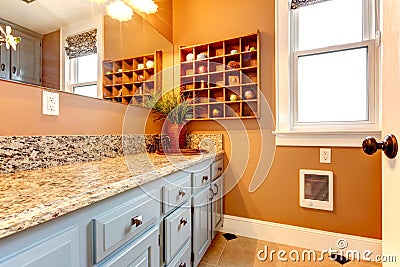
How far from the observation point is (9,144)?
0.88 meters

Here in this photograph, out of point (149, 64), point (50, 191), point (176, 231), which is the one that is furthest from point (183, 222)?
point (149, 64)

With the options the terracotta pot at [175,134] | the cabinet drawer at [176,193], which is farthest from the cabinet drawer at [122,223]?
the terracotta pot at [175,134]

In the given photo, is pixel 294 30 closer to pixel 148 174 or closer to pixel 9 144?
pixel 148 174

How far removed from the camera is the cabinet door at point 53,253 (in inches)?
17.6

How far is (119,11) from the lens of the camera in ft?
5.17

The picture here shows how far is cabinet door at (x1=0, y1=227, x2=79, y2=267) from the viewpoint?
1.46 ft

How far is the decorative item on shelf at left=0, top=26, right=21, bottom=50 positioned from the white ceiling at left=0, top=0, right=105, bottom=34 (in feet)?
0.18

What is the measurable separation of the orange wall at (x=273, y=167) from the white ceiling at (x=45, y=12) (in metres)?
1.15

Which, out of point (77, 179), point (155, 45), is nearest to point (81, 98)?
point (77, 179)

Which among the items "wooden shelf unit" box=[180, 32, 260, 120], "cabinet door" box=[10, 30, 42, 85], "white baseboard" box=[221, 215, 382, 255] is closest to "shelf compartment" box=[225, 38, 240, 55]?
Result: "wooden shelf unit" box=[180, 32, 260, 120]

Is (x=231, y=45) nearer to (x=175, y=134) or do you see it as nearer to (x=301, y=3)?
(x=301, y=3)

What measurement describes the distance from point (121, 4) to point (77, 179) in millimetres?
1402

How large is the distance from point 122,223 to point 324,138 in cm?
164

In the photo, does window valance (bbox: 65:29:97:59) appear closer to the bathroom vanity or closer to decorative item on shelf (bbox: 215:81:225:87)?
the bathroom vanity
